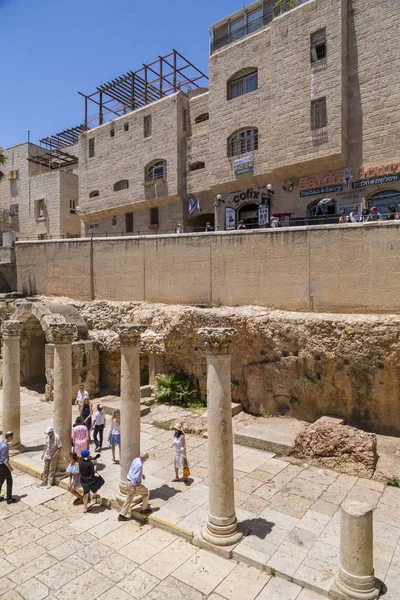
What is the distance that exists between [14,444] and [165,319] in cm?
749

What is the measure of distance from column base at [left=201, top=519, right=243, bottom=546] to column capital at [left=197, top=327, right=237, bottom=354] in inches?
128

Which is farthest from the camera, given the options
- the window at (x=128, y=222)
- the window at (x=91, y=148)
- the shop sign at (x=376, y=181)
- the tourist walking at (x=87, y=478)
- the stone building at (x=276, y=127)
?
the window at (x=91, y=148)

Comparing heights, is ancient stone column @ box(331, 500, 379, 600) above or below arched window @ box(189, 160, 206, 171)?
below

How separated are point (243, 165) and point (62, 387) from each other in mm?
17912

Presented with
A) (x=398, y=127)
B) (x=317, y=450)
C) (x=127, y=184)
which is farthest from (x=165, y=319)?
→ (x=127, y=184)

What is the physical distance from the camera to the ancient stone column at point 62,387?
10488mm

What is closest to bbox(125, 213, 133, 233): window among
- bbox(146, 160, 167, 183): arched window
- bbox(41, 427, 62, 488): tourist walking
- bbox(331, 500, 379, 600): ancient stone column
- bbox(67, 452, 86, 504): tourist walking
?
bbox(146, 160, 167, 183): arched window

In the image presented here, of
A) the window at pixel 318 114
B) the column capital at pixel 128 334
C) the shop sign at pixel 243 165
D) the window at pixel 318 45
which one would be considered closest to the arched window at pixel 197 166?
the shop sign at pixel 243 165

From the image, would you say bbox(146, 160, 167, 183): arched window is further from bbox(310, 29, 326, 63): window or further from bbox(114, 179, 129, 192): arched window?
Result: bbox(310, 29, 326, 63): window

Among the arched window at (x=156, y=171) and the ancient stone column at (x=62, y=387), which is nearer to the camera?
the ancient stone column at (x=62, y=387)

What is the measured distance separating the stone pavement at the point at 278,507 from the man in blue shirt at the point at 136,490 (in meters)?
0.38

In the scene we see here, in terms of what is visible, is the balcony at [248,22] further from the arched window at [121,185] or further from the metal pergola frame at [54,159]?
the metal pergola frame at [54,159]

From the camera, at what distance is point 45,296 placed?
77.3 feet

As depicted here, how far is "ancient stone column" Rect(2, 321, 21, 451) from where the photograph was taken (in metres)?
12.3
